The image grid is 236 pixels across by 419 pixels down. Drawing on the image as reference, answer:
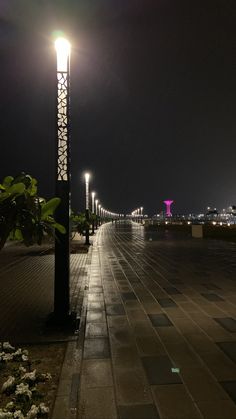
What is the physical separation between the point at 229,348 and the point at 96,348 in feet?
6.08

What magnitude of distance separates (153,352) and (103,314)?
Answer: 2020 mm

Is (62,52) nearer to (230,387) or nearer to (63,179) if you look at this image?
(63,179)

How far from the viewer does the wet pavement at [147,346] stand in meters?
3.28

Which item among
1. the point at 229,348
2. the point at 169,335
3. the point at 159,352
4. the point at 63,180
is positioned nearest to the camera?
the point at 159,352

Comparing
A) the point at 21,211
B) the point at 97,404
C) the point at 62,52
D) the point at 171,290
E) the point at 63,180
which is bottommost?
the point at 97,404

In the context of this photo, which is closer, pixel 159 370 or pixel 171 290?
pixel 159 370

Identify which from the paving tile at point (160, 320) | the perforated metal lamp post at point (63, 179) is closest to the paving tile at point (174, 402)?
the paving tile at point (160, 320)

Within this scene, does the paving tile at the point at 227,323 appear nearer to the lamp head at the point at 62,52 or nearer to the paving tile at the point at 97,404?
the paving tile at the point at 97,404

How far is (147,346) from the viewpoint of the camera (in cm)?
475

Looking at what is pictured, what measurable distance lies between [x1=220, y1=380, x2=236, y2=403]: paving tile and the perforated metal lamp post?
111 inches

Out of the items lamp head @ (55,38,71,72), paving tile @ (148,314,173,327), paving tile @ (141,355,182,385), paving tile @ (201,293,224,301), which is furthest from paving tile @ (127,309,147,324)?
lamp head @ (55,38,71,72)

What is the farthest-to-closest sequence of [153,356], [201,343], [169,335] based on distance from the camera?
[169,335], [201,343], [153,356]

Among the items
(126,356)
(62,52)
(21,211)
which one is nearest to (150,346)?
(126,356)

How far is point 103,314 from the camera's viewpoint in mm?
6414
